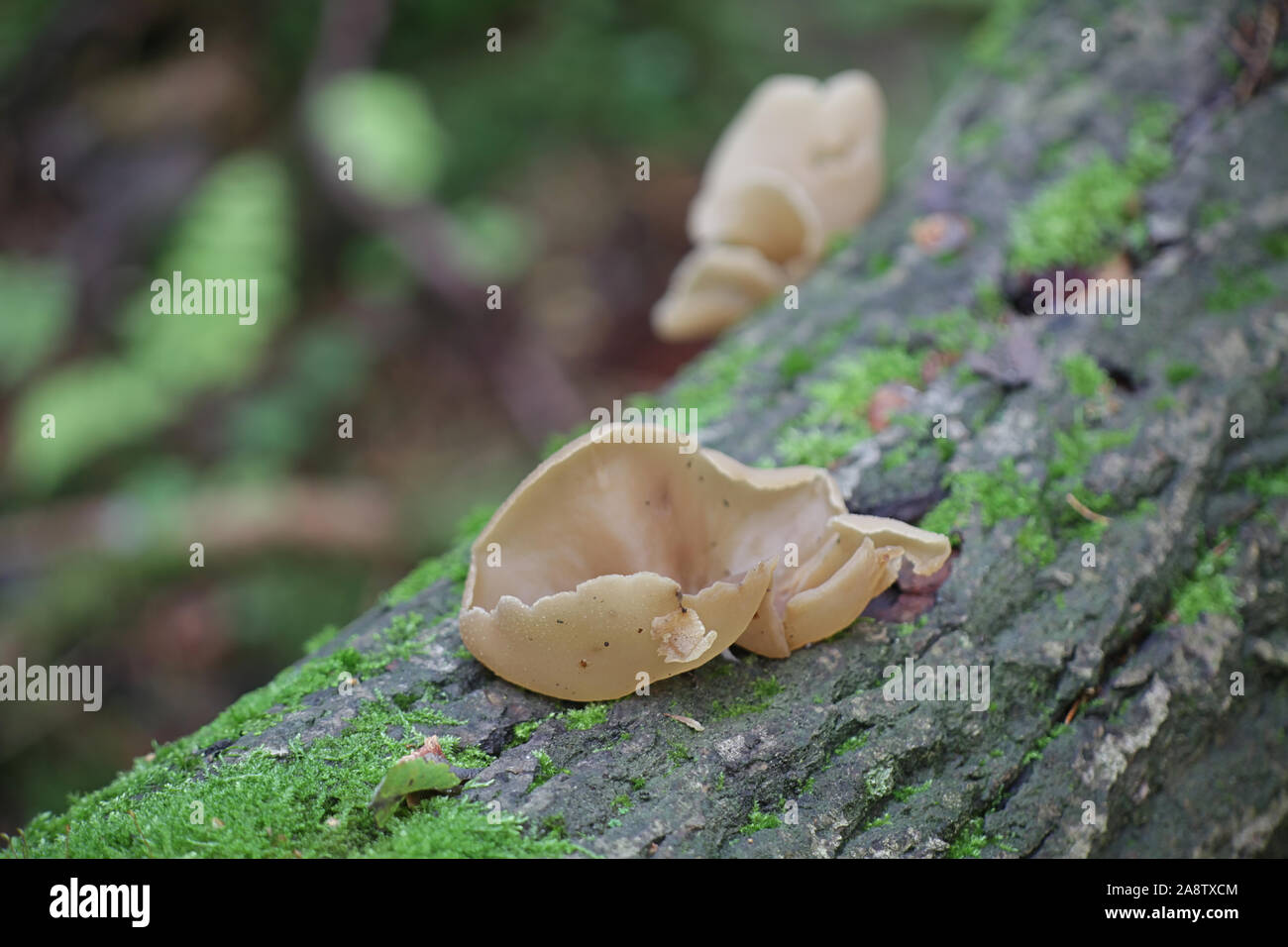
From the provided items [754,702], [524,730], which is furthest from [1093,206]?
[524,730]

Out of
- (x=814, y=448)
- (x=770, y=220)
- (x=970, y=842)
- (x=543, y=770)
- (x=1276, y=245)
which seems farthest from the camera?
(x=770, y=220)

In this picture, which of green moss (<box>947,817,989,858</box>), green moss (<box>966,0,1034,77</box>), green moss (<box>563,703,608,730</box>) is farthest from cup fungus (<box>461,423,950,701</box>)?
green moss (<box>966,0,1034,77</box>)

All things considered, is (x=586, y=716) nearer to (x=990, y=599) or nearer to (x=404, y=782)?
(x=404, y=782)

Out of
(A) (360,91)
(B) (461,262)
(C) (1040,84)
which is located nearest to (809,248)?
(C) (1040,84)

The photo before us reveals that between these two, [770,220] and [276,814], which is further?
[770,220]

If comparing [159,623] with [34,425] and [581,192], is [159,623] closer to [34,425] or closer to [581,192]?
[34,425]

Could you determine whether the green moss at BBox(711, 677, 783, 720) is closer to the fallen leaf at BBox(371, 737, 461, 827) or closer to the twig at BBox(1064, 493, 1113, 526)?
the fallen leaf at BBox(371, 737, 461, 827)

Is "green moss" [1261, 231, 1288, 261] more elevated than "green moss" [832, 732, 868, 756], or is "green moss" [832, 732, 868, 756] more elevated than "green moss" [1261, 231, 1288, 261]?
"green moss" [1261, 231, 1288, 261]
